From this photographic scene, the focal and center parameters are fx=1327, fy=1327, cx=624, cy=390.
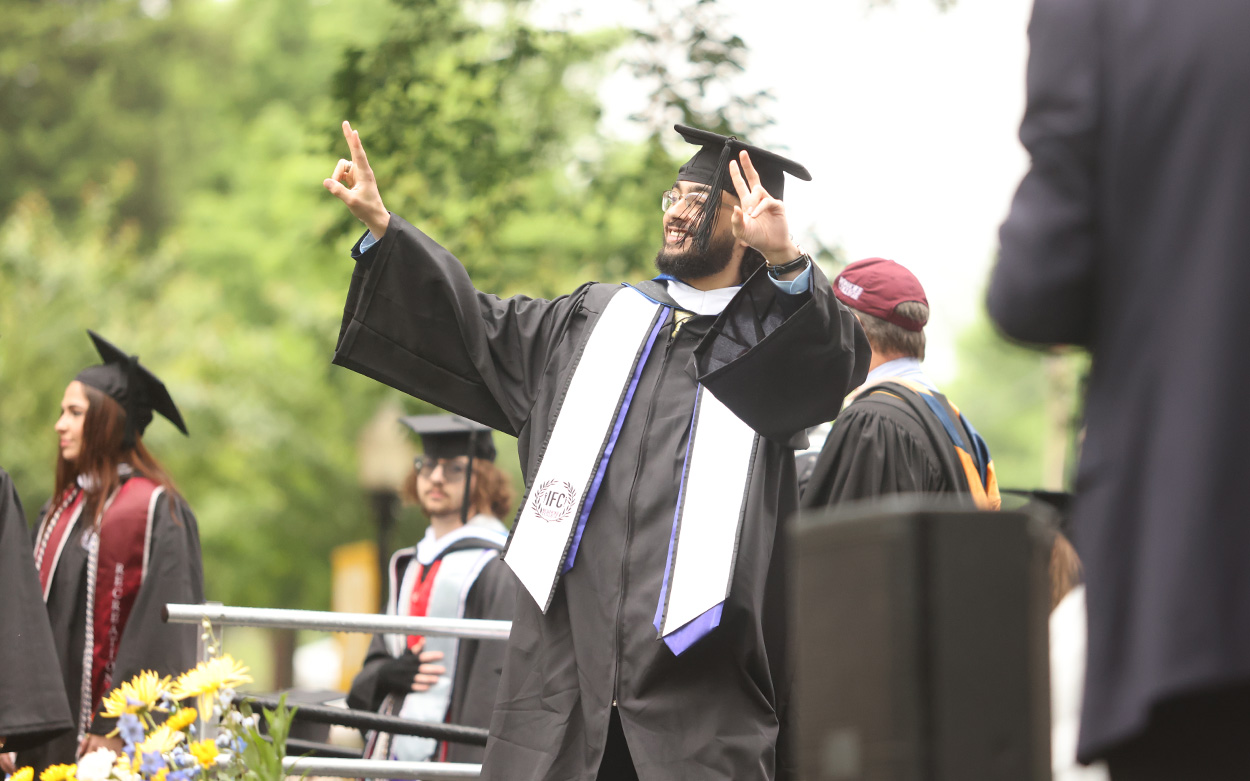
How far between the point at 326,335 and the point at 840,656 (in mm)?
13507

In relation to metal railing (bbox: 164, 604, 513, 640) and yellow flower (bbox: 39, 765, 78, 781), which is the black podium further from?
metal railing (bbox: 164, 604, 513, 640)

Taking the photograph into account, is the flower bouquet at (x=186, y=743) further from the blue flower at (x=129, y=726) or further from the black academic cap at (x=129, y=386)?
the black academic cap at (x=129, y=386)

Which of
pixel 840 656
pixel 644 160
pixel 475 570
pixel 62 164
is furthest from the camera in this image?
pixel 62 164

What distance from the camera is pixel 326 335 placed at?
1480 cm

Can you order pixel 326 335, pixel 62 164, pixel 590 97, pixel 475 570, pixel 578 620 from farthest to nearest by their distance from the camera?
pixel 62 164 < pixel 326 335 < pixel 590 97 < pixel 475 570 < pixel 578 620

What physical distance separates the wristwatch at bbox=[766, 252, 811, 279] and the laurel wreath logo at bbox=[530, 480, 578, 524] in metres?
0.82

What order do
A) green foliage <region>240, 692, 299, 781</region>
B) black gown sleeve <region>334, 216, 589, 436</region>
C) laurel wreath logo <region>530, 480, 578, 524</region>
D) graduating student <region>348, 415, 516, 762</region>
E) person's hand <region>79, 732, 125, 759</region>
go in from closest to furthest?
green foliage <region>240, 692, 299, 781</region>
laurel wreath logo <region>530, 480, 578, 524</region>
black gown sleeve <region>334, 216, 589, 436</region>
person's hand <region>79, 732, 125, 759</region>
graduating student <region>348, 415, 516, 762</region>

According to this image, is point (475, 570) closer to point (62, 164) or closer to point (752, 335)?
point (752, 335)

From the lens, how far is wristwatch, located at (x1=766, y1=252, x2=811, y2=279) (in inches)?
139

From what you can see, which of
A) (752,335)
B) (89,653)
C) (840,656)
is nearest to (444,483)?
(89,653)

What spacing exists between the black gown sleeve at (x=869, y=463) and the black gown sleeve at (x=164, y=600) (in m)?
3.00

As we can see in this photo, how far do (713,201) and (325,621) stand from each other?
1821 mm

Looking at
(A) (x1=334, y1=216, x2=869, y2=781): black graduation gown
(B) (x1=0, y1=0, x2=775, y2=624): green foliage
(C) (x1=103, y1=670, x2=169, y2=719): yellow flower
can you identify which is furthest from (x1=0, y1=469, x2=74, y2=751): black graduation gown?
(B) (x1=0, y1=0, x2=775, y2=624): green foliage

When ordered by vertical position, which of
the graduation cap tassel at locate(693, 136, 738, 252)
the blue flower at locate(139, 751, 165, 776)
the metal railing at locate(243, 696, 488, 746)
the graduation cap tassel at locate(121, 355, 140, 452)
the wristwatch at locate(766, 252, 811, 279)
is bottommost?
the metal railing at locate(243, 696, 488, 746)
